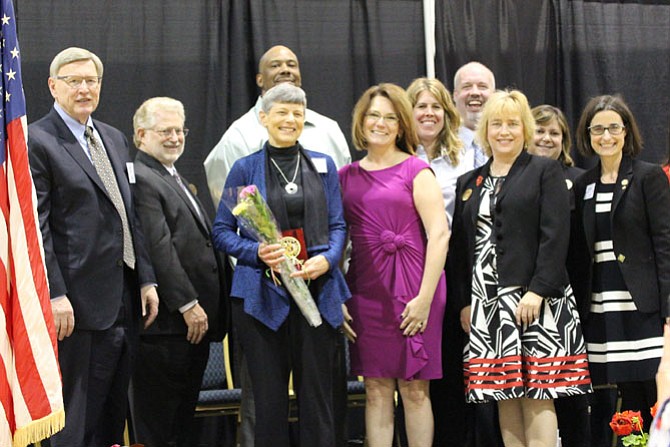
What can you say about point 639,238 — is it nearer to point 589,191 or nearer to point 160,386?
point 589,191

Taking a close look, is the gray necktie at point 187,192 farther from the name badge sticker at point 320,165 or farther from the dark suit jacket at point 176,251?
the name badge sticker at point 320,165

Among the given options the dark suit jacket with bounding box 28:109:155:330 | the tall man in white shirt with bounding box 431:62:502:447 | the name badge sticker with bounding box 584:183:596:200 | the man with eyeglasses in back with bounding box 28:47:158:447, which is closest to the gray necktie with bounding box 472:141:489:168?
the tall man in white shirt with bounding box 431:62:502:447

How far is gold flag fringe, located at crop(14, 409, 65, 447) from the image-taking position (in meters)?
3.23

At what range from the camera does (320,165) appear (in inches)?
174

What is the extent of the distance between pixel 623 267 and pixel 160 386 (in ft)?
6.97

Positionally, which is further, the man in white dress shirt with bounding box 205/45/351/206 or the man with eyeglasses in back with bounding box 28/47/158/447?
the man in white dress shirt with bounding box 205/45/351/206

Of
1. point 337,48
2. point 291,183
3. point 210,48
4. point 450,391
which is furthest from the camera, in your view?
point 337,48

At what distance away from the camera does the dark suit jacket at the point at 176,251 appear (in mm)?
4484

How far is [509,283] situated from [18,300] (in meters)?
2.09

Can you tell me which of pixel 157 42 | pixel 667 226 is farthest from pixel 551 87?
pixel 157 42

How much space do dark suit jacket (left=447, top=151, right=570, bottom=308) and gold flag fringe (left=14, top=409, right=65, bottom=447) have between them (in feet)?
6.54

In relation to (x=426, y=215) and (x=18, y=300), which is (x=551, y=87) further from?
(x=18, y=300)

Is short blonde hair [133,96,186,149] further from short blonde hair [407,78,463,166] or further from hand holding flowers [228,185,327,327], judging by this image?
short blonde hair [407,78,463,166]

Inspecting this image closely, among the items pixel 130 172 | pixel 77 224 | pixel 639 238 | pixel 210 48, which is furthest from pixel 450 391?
pixel 210 48
